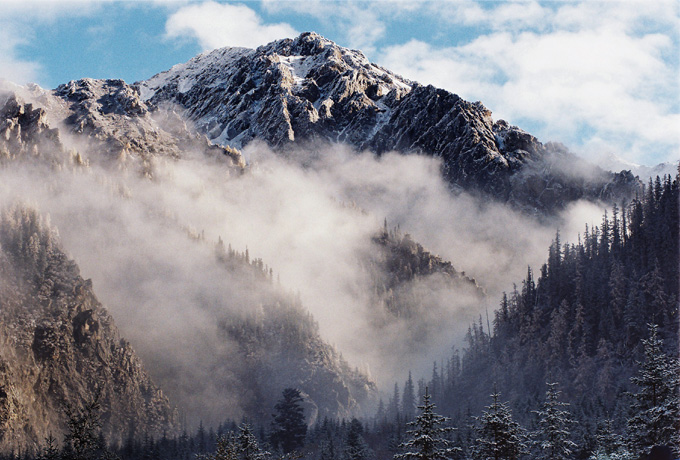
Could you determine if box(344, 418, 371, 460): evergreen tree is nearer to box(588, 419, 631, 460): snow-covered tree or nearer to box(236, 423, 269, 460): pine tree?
box(588, 419, 631, 460): snow-covered tree

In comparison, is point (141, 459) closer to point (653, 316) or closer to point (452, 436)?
point (452, 436)

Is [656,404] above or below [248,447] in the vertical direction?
above

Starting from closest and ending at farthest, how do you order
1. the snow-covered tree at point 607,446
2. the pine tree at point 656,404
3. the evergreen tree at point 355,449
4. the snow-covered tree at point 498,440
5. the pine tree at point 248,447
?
the pine tree at point 656,404, the snow-covered tree at point 498,440, the pine tree at point 248,447, the snow-covered tree at point 607,446, the evergreen tree at point 355,449

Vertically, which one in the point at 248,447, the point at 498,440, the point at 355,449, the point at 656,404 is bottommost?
the point at 355,449

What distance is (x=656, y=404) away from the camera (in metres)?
75.3

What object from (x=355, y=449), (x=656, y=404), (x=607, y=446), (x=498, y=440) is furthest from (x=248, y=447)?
(x=355, y=449)

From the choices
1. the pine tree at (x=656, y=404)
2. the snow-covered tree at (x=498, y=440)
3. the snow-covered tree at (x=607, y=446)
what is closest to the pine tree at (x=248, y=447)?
the snow-covered tree at (x=498, y=440)

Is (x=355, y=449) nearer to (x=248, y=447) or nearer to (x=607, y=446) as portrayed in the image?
→ (x=607, y=446)

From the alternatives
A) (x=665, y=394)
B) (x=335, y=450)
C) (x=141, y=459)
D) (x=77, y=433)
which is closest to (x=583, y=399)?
(x=335, y=450)

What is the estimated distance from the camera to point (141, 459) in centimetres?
19500

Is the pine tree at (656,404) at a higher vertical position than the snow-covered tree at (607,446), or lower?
higher

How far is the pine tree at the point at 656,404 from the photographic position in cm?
7169

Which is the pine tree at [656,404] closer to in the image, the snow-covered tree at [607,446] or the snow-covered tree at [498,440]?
the snow-covered tree at [498,440]

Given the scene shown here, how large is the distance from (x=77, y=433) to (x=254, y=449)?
21632mm
